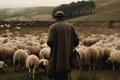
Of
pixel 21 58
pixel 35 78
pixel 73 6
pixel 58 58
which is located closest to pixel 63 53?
pixel 58 58

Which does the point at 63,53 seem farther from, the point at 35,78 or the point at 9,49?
the point at 9,49

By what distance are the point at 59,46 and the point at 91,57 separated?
9.02m

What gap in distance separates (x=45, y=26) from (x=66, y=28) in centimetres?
5723

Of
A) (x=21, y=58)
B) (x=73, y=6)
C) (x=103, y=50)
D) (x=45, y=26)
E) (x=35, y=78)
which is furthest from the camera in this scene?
(x=73, y=6)

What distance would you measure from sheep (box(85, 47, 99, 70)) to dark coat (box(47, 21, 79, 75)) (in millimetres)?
8682

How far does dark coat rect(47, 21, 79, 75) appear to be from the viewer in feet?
31.2

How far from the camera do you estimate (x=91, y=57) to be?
18438 millimetres

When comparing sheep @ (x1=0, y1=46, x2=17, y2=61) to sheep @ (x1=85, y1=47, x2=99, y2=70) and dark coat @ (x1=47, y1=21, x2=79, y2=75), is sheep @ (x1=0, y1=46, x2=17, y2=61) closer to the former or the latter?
sheep @ (x1=85, y1=47, x2=99, y2=70)

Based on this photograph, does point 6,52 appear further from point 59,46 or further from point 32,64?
point 59,46

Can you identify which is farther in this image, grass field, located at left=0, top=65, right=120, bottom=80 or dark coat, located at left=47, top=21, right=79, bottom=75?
grass field, located at left=0, top=65, right=120, bottom=80

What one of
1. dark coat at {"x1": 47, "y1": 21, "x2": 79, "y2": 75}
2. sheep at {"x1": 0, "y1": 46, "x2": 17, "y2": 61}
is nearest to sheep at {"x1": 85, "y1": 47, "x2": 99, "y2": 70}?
sheep at {"x1": 0, "y1": 46, "x2": 17, "y2": 61}

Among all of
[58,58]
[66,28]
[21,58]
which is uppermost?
[66,28]

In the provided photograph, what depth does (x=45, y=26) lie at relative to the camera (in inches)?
2625

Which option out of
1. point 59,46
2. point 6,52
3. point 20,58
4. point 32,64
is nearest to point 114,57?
point 32,64
